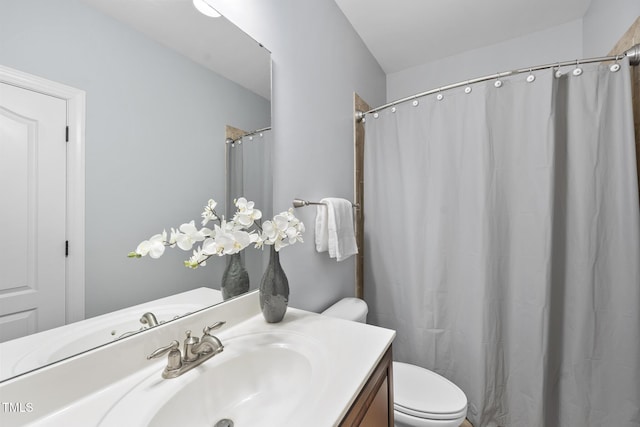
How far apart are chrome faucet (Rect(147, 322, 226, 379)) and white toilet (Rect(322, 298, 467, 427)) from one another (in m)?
0.71

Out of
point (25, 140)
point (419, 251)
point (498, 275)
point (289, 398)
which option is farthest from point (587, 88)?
point (25, 140)

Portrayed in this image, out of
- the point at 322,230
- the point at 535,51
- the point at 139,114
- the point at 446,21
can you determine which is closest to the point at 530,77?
the point at 446,21

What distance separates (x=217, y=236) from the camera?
807 millimetres

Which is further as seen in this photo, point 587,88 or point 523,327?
point 523,327

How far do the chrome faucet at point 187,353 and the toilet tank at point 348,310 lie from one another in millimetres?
706

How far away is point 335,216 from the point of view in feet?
4.37

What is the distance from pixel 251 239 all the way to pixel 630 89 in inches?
67.0

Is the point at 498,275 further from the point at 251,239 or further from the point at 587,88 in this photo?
the point at 251,239

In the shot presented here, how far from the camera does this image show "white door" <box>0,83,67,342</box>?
50 cm

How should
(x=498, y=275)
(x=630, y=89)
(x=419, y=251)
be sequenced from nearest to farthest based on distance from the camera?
(x=630, y=89), (x=498, y=275), (x=419, y=251)

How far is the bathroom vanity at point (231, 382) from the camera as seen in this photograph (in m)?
0.53

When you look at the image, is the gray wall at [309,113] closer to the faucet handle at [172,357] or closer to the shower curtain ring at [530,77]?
the faucet handle at [172,357]

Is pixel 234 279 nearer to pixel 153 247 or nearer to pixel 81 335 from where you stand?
pixel 153 247

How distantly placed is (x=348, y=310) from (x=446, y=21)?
1.91 meters
